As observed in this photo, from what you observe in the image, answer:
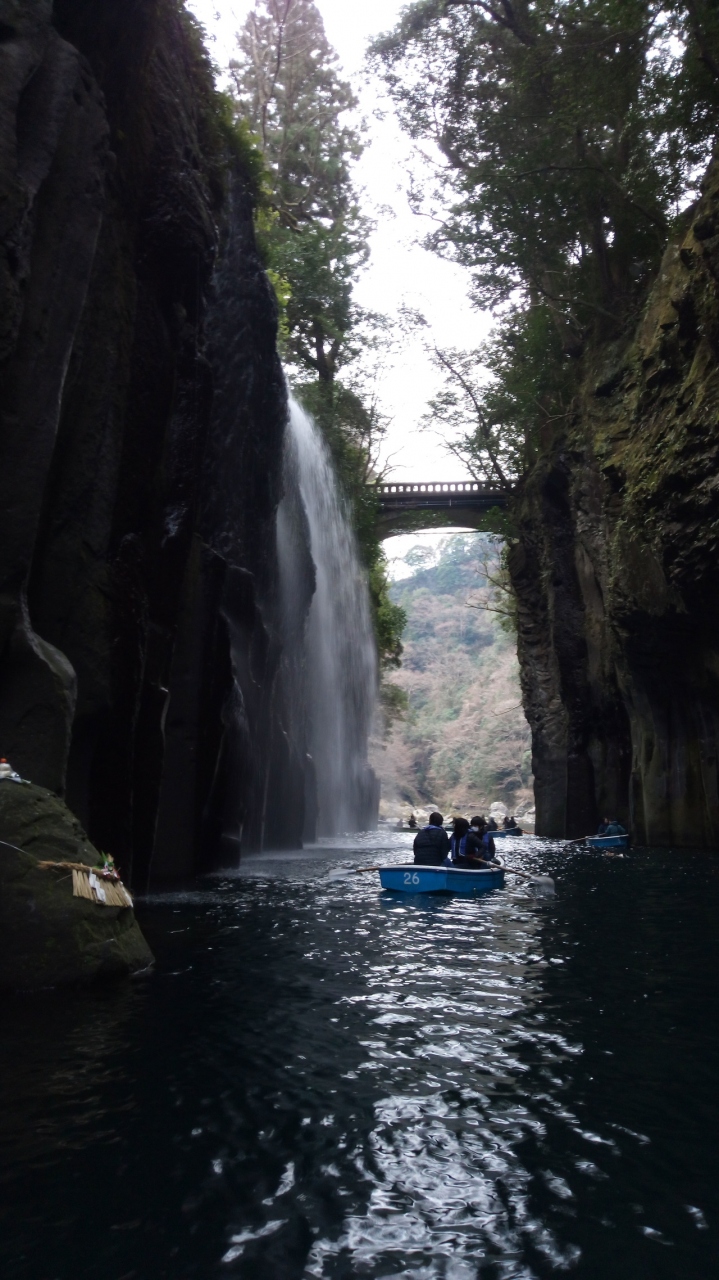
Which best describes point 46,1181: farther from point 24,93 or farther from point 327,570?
point 327,570

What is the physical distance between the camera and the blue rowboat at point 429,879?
45.7ft

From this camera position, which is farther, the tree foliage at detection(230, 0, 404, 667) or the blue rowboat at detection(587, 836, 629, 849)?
the tree foliage at detection(230, 0, 404, 667)

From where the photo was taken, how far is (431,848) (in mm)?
14742

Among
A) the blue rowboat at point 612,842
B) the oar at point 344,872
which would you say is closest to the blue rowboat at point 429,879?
the oar at point 344,872

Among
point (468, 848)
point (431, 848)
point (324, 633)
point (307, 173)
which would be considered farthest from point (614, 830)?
point (307, 173)

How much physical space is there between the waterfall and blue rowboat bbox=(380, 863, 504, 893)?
14181 millimetres

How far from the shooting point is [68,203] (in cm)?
1055

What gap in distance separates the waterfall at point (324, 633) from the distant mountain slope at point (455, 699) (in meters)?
29.6

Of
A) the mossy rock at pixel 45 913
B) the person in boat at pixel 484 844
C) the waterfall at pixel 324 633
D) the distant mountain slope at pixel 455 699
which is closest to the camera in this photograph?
the mossy rock at pixel 45 913

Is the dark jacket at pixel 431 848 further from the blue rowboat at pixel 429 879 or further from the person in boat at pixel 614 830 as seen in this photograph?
the person in boat at pixel 614 830

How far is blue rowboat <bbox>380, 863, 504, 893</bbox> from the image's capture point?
13.9 meters

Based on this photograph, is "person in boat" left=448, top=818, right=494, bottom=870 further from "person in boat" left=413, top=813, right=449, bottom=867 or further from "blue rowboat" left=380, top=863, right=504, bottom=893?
"blue rowboat" left=380, top=863, right=504, bottom=893

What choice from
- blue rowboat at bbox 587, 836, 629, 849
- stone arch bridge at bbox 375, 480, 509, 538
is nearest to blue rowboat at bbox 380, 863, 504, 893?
blue rowboat at bbox 587, 836, 629, 849

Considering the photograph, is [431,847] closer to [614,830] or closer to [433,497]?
[614,830]
